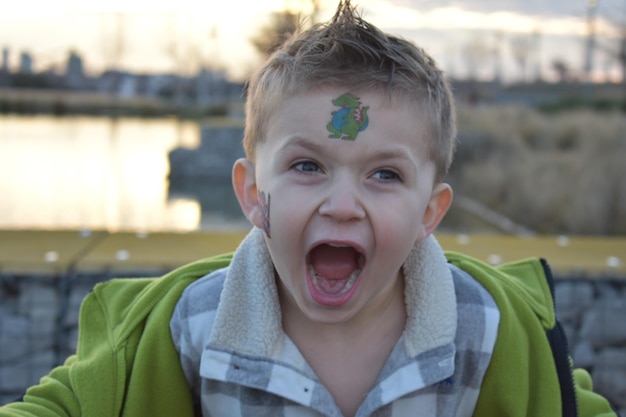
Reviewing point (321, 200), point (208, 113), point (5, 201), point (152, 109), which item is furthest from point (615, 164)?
point (152, 109)

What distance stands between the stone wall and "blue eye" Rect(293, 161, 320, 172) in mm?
1837

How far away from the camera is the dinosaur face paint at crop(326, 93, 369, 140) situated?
160 centimetres

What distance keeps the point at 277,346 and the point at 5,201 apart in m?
7.13

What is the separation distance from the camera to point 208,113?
66.4 feet

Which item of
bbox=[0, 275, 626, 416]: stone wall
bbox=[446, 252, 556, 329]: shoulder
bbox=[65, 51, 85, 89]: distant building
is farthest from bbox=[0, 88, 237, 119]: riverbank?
bbox=[446, 252, 556, 329]: shoulder

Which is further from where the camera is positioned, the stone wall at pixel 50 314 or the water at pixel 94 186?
the water at pixel 94 186

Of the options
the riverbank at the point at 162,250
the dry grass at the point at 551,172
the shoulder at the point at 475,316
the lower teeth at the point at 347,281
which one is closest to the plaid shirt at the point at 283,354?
the shoulder at the point at 475,316

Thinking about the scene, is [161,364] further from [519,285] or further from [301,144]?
[519,285]

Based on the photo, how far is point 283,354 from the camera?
176cm

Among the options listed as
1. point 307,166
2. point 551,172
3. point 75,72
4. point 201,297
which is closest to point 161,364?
point 201,297

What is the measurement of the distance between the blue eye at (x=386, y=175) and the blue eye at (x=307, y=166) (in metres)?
0.12

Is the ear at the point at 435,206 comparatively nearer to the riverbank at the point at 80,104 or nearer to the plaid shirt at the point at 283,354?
the plaid shirt at the point at 283,354

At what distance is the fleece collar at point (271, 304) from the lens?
1771 millimetres

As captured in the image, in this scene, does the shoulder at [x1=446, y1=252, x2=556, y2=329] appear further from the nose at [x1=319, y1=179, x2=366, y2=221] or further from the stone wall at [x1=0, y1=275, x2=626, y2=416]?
the stone wall at [x1=0, y1=275, x2=626, y2=416]
